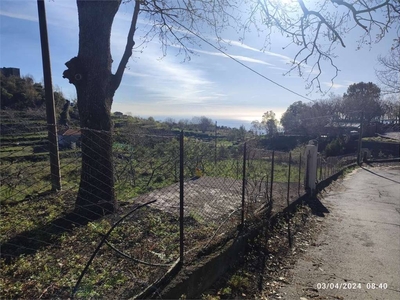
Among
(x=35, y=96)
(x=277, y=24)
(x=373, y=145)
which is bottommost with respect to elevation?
(x=373, y=145)

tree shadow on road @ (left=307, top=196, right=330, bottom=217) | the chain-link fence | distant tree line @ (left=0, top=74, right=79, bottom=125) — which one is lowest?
tree shadow on road @ (left=307, top=196, right=330, bottom=217)

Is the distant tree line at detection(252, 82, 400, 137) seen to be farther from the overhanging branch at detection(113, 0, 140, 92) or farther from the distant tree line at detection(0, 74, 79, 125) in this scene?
the overhanging branch at detection(113, 0, 140, 92)

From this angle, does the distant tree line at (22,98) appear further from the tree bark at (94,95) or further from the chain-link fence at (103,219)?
the tree bark at (94,95)

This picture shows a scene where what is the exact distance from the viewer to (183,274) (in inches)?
120

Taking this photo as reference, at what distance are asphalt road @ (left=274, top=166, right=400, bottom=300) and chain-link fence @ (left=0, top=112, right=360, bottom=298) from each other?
1.09m

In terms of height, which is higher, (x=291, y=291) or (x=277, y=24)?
(x=277, y=24)

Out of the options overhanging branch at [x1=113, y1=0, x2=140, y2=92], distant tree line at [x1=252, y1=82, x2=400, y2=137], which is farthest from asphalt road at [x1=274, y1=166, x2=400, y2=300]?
distant tree line at [x1=252, y1=82, x2=400, y2=137]

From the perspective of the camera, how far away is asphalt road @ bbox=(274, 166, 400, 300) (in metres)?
3.56

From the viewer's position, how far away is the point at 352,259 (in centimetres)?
455

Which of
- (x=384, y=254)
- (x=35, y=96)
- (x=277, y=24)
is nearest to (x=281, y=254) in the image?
(x=384, y=254)

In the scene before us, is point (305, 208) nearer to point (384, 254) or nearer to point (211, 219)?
point (384, 254)

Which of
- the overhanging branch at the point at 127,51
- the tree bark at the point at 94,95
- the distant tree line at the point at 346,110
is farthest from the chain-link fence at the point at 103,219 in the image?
the distant tree line at the point at 346,110

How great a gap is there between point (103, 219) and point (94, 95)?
2.09m

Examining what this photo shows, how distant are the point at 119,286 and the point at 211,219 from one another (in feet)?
8.46
